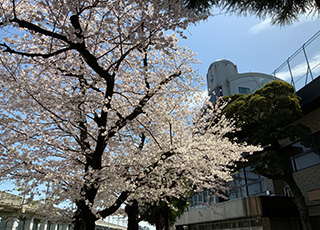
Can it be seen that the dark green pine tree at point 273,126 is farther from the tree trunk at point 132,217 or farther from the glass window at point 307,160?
the tree trunk at point 132,217

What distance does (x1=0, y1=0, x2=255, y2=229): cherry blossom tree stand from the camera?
4.93 m

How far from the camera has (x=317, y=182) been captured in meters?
12.7

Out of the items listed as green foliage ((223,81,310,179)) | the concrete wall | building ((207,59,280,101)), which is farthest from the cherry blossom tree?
building ((207,59,280,101))

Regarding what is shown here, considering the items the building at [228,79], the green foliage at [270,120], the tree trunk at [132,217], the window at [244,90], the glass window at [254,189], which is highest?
the building at [228,79]

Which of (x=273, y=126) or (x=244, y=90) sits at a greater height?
(x=244, y=90)

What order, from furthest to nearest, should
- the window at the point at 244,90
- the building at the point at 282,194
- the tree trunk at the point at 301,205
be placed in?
the window at the point at 244,90, the building at the point at 282,194, the tree trunk at the point at 301,205

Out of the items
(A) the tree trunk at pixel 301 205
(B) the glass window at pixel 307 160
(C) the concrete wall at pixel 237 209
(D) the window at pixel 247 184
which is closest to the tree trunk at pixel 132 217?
(C) the concrete wall at pixel 237 209

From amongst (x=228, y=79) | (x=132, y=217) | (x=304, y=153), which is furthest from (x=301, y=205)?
(x=228, y=79)

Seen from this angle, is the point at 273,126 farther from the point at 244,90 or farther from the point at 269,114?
the point at 244,90

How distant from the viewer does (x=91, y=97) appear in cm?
634

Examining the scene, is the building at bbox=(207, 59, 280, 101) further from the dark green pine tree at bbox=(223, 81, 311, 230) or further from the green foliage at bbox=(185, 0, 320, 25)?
the green foliage at bbox=(185, 0, 320, 25)

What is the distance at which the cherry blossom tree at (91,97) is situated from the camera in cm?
493

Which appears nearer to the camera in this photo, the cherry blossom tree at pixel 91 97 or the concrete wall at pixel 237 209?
the cherry blossom tree at pixel 91 97

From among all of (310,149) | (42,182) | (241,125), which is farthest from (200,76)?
(310,149)
